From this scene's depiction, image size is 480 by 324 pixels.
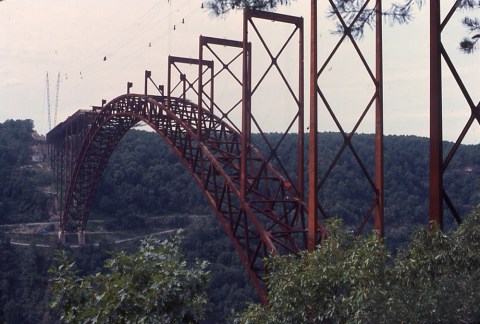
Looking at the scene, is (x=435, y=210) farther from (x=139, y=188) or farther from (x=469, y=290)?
(x=139, y=188)

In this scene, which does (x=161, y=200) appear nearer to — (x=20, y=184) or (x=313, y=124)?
(x=20, y=184)

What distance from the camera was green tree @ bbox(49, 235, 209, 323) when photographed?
17.1 ft

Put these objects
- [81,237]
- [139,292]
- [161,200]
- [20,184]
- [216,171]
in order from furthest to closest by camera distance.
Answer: [161,200]
[20,184]
[81,237]
[216,171]
[139,292]

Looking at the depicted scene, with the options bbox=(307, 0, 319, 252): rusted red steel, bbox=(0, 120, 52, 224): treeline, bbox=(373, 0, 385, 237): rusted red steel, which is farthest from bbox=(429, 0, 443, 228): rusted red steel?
bbox=(0, 120, 52, 224): treeline

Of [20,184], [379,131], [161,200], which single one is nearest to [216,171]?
[379,131]

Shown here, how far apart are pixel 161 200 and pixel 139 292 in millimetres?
41174

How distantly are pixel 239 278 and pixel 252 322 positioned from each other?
2782cm

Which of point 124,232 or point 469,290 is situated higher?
point 469,290

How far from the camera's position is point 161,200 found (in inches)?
1817

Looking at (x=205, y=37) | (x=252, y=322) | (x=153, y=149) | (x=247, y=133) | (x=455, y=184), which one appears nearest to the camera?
(x=252, y=322)

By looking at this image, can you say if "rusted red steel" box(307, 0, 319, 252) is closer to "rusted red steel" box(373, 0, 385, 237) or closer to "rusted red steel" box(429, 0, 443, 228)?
"rusted red steel" box(373, 0, 385, 237)

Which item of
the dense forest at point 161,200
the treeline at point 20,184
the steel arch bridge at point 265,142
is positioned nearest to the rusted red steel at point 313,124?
the steel arch bridge at point 265,142

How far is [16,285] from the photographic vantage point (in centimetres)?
2966

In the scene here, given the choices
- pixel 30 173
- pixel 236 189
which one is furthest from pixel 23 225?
pixel 236 189
